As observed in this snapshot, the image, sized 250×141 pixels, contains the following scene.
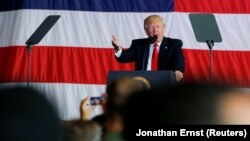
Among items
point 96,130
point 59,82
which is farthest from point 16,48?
point 96,130

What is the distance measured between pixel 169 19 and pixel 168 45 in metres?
2.22

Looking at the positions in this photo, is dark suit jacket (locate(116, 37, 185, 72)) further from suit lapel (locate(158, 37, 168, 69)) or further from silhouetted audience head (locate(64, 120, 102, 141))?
silhouetted audience head (locate(64, 120, 102, 141))

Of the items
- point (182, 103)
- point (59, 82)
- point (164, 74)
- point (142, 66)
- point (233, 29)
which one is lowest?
point (182, 103)

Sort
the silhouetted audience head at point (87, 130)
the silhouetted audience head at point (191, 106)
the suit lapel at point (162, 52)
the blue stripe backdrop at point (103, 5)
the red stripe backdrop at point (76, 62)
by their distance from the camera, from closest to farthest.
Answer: the silhouetted audience head at point (191, 106), the silhouetted audience head at point (87, 130), the suit lapel at point (162, 52), the red stripe backdrop at point (76, 62), the blue stripe backdrop at point (103, 5)

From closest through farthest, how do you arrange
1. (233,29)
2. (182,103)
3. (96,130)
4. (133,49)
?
(182,103) < (96,130) < (133,49) < (233,29)

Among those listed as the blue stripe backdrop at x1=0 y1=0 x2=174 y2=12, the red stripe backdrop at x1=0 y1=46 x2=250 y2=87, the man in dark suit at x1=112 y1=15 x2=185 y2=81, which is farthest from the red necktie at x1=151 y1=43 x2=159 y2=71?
the blue stripe backdrop at x1=0 y1=0 x2=174 y2=12

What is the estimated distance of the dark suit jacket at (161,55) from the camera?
393 cm

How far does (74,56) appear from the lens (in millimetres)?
6219

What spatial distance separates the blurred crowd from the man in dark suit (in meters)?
3.39

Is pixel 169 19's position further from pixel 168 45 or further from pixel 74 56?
pixel 168 45

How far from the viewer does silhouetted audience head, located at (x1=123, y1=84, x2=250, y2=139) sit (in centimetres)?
41

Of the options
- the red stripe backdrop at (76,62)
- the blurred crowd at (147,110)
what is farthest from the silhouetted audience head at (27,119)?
the red stripe backdrop at (76,62)

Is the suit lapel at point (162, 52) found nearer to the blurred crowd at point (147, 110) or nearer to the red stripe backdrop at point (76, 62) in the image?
the red stripe backdrop at point (76, 62)

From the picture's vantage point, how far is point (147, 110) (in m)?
0.43
